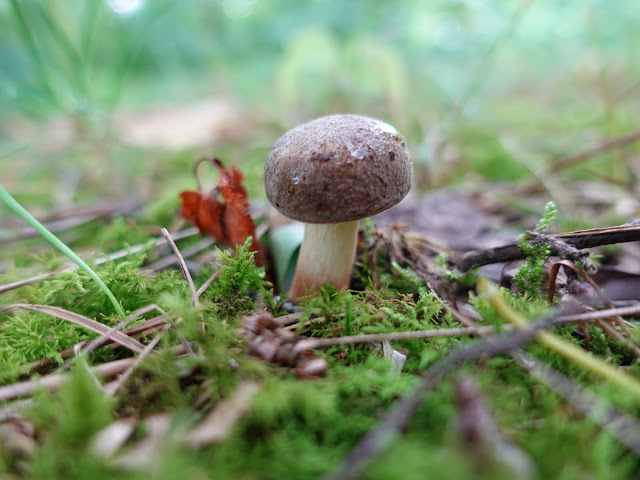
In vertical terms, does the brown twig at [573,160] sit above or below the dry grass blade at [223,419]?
above

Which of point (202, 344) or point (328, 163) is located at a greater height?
point (328, 163)

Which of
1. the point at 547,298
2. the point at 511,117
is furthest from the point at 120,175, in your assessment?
the point at 511,117

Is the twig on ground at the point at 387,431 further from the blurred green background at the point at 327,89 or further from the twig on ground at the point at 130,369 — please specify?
the blurred green background at the point at 327,89

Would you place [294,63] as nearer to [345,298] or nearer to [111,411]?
[345,298]

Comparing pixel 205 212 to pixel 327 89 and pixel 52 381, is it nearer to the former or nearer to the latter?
pixel 52 381

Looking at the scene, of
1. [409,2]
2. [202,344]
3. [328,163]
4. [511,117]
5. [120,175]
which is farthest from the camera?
[511,117]

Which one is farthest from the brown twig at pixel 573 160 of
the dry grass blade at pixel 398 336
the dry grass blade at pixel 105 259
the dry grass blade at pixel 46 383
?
the dry grass blade at pixel 46 383
